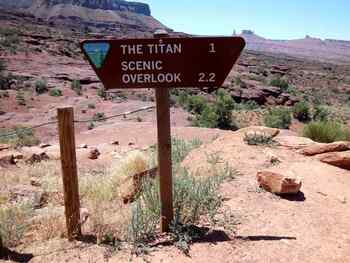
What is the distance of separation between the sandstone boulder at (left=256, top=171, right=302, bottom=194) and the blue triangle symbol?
8.72 ft

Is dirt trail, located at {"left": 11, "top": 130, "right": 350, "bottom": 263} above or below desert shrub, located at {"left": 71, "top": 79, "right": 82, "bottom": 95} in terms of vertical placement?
above

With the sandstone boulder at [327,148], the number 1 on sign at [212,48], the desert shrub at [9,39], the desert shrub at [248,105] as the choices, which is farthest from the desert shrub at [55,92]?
the number 1 on sign at [212,48]

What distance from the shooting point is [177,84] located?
426 centimetres

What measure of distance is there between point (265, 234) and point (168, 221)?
1.00 meters

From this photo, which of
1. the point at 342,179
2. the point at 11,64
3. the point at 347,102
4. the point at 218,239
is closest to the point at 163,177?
the point at 218,239

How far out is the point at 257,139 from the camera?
26.2 ft

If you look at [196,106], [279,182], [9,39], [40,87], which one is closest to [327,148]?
[279,182]

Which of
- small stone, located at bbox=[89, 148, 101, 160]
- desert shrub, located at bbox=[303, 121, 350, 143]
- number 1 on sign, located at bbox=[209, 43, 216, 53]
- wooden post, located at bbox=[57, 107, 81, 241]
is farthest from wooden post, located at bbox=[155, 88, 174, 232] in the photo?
desert shrub, located at bbox=[303, 121, 350, 143]

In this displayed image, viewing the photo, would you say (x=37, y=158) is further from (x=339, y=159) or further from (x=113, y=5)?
(x=113, y=5)

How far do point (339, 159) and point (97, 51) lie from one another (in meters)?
4.50

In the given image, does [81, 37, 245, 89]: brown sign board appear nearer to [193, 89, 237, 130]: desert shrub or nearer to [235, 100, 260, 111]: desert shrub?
[193, 89, 237, 130]: desert shrub

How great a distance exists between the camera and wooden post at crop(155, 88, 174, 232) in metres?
4.32

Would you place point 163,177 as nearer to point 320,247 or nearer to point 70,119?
point 70,119

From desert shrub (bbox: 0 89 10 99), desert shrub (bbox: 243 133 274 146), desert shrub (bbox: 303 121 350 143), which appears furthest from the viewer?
desert shrub (bbox: 0 89 10 99)
